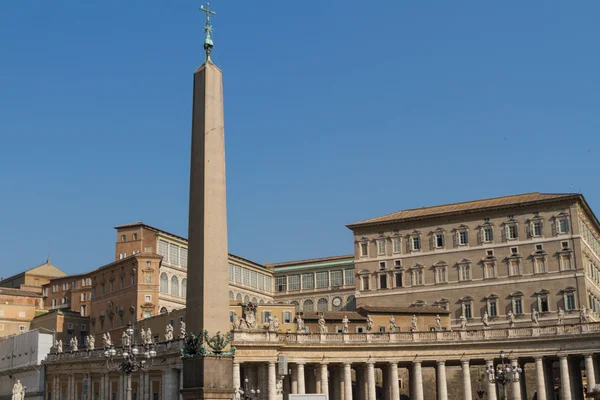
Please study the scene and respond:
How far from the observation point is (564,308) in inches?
3201

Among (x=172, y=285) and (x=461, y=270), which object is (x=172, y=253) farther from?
(x=461, y=270)

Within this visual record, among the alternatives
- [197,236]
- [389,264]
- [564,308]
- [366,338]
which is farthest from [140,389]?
[197,236]

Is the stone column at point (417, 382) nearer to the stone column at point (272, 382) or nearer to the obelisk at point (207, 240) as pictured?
the stone column at point (272, 382)

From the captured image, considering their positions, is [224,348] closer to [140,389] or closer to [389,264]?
[140,389]

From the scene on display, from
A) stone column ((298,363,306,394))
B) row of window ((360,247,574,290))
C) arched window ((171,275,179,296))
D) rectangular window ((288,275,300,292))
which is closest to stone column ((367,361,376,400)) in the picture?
stone column ((298,363,306,394))

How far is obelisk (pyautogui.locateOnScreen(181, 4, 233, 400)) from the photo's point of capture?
966 inches

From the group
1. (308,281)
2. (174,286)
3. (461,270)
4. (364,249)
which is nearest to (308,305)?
(308,281)

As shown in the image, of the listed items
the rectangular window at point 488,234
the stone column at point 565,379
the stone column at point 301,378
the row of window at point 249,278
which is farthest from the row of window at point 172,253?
the stone column at point 565,379

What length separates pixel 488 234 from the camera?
87.7m

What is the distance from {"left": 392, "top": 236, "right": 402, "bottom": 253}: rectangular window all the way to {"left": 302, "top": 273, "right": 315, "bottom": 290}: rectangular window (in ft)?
58.5

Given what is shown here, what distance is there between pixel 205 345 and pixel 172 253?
73.2 m

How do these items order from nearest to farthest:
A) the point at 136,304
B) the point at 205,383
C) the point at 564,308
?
the point at 205,383 < the point at 564,308 < the point at 136,304

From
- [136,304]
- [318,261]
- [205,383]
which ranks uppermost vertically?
[318,261]

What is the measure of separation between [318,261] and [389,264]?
1708cm
